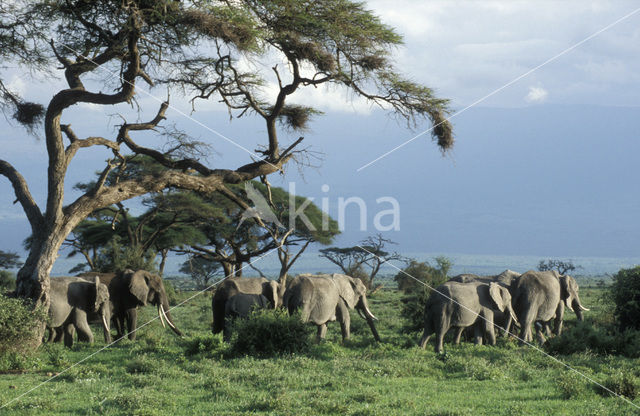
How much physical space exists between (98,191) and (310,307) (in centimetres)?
512

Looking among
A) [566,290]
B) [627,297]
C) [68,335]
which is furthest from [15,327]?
[627,297]

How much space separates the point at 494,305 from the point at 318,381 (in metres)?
5.08

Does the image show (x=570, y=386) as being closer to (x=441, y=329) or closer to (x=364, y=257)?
(x=441, y=329)

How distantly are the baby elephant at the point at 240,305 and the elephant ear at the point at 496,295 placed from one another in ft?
14.5

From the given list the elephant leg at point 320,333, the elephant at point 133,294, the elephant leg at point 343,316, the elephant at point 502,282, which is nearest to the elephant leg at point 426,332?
the elephant at point 502,282

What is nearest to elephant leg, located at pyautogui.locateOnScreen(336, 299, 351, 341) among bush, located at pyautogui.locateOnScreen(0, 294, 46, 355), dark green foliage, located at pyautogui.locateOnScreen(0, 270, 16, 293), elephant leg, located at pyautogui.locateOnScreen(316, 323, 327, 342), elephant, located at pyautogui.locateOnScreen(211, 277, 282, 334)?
elephant leg, located at pyautogui.locateOnScreen(316, 323, 327, 342)

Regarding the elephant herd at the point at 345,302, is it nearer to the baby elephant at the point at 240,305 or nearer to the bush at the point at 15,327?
the baby elephant at the point at 240,305

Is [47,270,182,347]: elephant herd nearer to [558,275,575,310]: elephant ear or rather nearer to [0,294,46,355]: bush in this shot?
[0,294,46,355]: bush

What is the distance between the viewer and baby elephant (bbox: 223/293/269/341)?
13.9 m

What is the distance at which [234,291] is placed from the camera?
14852mm

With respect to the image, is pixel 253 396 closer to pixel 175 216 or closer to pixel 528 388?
pixel 528 388

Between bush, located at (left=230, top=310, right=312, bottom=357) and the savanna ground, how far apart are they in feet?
1.06

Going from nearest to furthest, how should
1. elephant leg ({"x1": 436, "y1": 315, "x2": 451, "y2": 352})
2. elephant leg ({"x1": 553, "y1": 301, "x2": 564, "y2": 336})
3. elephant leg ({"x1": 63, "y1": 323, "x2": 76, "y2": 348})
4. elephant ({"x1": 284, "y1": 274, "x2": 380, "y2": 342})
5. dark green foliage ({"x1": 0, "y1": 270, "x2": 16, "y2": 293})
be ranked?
elephant leg ({"x1": 436, "y1": 315, "x2": 451, "y2": 352}), elephant ({"x1": 284, "y1": 274, "x2": 380, "y2": 342}), elephant leg ({"x1": 63, "y1": 323, "x2": 76, "y2": 348}), elephant leg ({"x1": 553, "y1": 301, "x2": 564, "y2": 336}), dark green foliage ({"x1": 0, "y1": 270, "x2": 16, "y2": 293})

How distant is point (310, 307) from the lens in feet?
44.2
